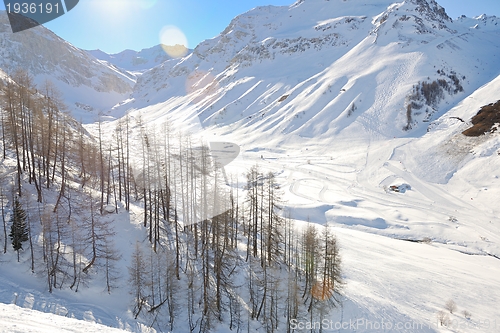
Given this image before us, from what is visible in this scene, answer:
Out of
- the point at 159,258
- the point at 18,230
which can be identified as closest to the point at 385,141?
the point at 159,258

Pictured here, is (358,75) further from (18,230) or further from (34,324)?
(34,324)

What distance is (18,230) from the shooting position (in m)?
21.7

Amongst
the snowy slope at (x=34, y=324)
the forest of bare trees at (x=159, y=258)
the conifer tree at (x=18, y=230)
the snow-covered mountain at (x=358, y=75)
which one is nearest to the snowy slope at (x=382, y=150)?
the snow-covered mountain at (x=358, y=75)

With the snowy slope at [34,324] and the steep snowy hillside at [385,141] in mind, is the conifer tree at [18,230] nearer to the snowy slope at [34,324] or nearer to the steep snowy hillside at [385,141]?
the snowy slope at [34,324]

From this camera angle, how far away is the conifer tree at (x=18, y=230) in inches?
846

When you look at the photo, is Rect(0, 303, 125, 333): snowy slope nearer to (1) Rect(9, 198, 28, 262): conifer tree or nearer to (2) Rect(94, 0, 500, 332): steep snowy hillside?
(1) Rect(9, 198, 28, 262): conifer tree

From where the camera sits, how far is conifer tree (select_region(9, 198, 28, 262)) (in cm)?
2150

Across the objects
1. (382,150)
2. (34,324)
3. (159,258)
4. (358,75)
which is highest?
(358,75)

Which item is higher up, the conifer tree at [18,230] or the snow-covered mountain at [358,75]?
the snow-covered mountain at [358,75]

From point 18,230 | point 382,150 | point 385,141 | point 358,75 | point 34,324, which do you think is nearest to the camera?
point 34,324

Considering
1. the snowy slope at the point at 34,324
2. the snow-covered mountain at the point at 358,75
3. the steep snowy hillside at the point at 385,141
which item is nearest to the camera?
the snowy slope at the point at 34,324

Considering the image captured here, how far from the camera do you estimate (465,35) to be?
126m

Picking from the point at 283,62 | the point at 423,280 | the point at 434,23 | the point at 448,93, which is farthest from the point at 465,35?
the point at 423,280

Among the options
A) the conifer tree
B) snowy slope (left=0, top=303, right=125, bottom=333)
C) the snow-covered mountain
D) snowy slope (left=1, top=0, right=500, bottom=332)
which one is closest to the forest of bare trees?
the conifer tree
